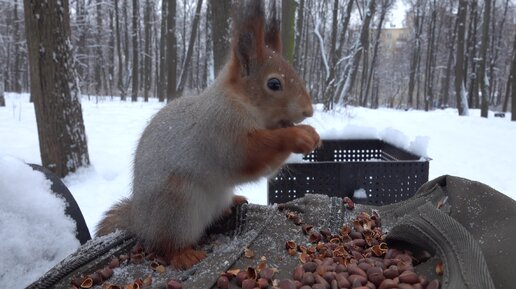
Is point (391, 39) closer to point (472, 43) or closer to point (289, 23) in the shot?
point (472, 43)

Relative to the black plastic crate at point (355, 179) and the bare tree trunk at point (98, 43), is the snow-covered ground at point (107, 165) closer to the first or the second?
the black plastic crate at point (355, 179)

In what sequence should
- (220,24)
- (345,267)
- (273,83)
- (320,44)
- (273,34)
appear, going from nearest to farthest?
(345,267)
(273,83)
(273,34)
(220,24)
(320,44)

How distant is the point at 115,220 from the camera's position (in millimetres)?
1679

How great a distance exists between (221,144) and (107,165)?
2917 millimetres

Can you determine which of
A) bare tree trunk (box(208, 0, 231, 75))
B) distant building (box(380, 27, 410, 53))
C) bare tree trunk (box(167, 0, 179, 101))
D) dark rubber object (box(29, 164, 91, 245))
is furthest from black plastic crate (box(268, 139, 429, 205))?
distant building (box(380, 27, 410, 53))

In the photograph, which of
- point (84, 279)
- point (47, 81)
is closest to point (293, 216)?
point (84, 279)

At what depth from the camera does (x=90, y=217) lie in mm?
2646

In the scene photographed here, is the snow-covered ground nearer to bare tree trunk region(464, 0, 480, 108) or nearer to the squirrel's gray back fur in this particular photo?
the squirrel's gray back fur

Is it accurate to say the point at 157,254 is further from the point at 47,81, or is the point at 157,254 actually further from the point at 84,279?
the point at 47,81

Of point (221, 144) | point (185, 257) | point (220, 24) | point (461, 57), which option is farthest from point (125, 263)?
point (461, 57)

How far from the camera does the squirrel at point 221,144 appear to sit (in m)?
1.35

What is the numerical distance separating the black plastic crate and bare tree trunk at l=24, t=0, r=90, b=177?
6.88 feet

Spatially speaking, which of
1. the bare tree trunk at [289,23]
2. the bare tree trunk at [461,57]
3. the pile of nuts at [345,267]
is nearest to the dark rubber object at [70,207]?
the pile of nuts at [345,267]

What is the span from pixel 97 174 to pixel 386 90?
116 feet
